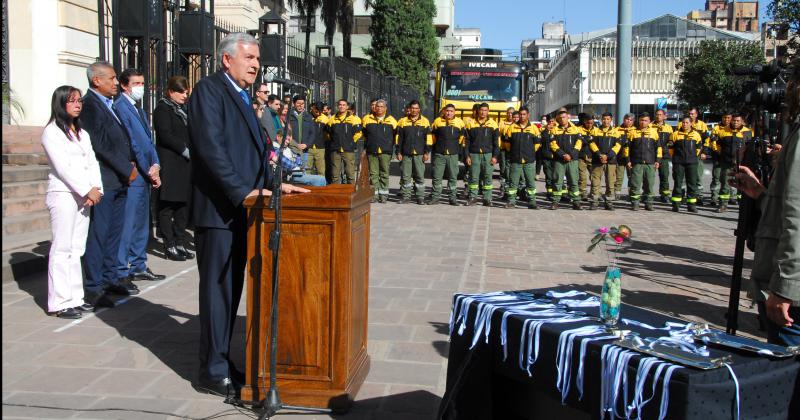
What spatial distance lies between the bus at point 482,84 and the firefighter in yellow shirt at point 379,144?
5316 millimetres

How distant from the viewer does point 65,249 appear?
6289mm

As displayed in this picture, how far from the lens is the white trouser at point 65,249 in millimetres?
6250

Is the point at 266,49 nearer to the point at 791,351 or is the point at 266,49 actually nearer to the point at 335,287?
the point at 335,287

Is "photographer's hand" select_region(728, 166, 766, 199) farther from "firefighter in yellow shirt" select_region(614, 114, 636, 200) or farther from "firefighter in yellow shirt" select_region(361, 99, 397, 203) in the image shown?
"firefighter in yellow shirt" select_region(361, 99, 397, 203)

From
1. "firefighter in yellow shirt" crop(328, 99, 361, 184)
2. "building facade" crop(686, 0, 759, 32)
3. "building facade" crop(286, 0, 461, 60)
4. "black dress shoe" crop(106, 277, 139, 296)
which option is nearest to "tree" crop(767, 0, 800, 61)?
"firefighter in yellow shirt" crop(328, 99, 361, 184)

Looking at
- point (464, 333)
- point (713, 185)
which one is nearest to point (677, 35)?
point (713, 185)

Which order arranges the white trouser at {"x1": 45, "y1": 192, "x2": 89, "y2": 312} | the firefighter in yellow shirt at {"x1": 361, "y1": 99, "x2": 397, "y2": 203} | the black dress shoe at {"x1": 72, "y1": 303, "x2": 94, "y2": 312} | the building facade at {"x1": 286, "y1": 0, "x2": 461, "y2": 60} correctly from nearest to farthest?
the white trouser at {"x1": 45, "y1": 192, "x2": 89, "y2": 312} < the black dress shoe at {"x1": 72, "y1": 303, "x2": 94, "y2": 312} < the firefighter in yellow shirt at {"x1": 361, "y1": 99, "x2": 397, "y2": 203} < the building facade at {"x1": 286, "y1": 0, "x2": 461, "y2": 60}

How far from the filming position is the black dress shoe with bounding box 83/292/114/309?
21.7ft

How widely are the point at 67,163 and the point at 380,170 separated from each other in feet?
34.0

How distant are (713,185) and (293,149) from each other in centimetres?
1332

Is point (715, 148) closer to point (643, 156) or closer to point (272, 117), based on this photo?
point (643, 156)

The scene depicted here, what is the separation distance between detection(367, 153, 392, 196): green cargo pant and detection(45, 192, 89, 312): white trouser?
9937 millimetres

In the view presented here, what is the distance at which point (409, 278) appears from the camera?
8.20m

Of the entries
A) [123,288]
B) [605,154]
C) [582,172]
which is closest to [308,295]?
[123,288]
